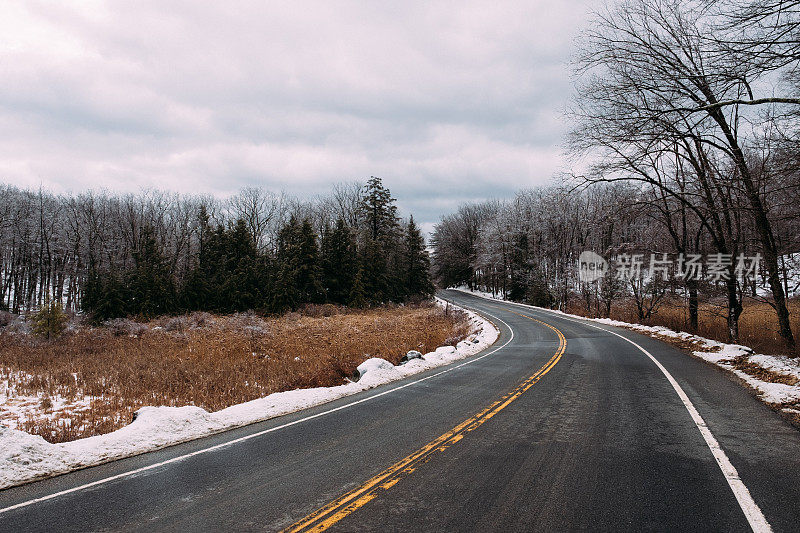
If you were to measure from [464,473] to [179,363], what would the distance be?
1284 centimetres

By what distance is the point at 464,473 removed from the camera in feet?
15.2

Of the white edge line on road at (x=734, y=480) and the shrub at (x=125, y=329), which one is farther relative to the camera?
the shrub at (x=125, y=329)

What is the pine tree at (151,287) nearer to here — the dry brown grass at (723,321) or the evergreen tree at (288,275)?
the evergreen tree at (288,275)

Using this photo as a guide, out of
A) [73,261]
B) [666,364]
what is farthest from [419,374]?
[73,261]

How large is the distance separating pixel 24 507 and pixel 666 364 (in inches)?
579

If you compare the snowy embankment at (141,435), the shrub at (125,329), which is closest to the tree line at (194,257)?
the shrub at (125,329)

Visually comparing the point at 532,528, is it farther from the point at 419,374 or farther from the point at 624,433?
the point at 419,374

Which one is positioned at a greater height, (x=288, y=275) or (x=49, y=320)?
(x=288, y=275)

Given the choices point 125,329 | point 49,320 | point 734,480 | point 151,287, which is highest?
point 151,287

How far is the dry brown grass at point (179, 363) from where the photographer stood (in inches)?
358

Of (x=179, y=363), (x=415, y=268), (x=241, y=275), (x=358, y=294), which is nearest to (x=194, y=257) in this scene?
(x=241, y=275)

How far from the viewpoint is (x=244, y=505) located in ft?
13.1

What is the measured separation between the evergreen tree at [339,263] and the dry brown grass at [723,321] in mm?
23335

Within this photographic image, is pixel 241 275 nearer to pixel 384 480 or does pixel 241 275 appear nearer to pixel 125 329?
pixel 125 329
